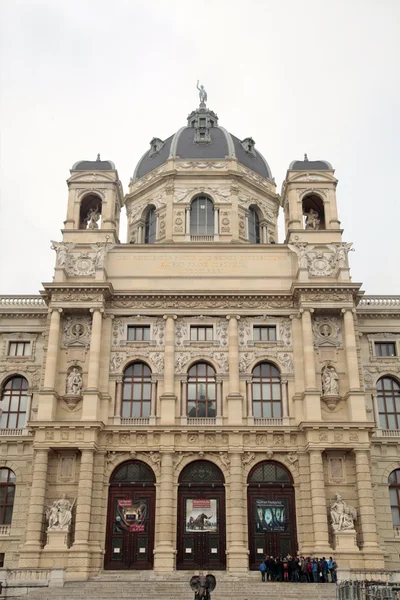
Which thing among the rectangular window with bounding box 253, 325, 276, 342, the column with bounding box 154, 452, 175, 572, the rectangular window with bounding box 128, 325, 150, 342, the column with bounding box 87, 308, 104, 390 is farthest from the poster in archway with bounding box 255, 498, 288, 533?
the rectangular window with bounding box 128, 325, 150, 342

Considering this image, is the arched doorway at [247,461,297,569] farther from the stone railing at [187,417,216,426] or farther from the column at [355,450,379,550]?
the column at [355,450,379,550]

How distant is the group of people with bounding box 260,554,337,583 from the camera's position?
2973 centimetres

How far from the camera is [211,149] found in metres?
48.6

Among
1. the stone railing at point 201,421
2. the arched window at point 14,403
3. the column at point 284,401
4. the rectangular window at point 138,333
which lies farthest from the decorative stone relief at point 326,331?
the arched window at point 14,403

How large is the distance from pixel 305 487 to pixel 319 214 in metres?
17.8

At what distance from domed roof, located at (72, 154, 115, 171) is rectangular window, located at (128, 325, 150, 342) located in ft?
35.3

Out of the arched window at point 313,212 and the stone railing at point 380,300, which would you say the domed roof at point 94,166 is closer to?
the arched window at point 313,212

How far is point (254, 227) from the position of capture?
47.3 m

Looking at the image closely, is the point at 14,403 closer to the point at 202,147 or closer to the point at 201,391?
the point at 201,391

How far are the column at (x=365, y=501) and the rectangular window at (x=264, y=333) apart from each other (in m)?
7.89

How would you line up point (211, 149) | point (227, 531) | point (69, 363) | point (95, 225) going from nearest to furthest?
point (227, 531)
point (69, 363)
point (95, 225)
point (211, 149)

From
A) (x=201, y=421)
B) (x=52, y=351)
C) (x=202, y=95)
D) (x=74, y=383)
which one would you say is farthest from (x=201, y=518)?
(x=202, y=95)

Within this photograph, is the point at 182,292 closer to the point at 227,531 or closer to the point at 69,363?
the point at 69,363

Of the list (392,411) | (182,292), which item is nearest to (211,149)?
(182,292)
